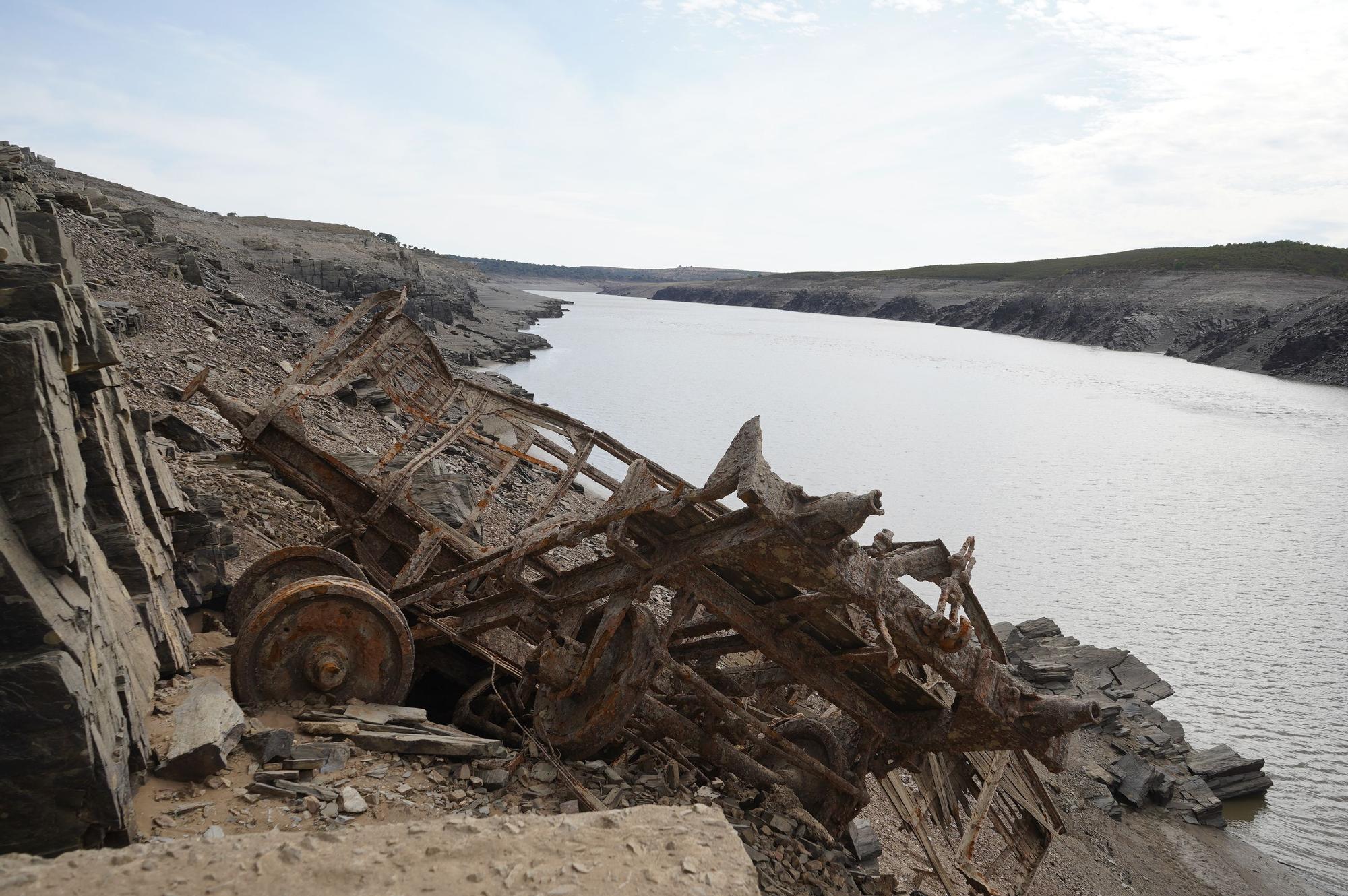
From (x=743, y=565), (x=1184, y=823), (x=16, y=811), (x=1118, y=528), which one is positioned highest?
(x=743, y=565)

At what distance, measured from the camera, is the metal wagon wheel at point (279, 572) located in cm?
673

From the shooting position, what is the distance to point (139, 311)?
1496 centimetres

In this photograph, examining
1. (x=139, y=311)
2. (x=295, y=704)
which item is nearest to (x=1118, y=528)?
(x=295, y=704)

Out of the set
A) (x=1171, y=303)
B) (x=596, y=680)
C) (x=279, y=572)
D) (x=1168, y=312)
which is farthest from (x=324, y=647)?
(x=1171, y=303)

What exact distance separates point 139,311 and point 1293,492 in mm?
28009

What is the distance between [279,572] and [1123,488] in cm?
2341

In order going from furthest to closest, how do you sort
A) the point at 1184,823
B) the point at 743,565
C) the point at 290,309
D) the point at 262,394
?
1. the point at 290,309
2. the point at 262,394
3. the point at 1184,823
4. the point at 743,565

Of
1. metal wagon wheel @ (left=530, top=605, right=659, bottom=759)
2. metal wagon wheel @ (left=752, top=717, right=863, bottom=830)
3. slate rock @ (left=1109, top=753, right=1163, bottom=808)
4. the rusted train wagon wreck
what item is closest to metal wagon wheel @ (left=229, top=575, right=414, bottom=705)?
the rusted train wagon wreck

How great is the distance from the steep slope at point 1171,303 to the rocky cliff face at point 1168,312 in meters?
0.11

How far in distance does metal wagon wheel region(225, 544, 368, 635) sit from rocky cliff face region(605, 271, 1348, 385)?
54.9 meters

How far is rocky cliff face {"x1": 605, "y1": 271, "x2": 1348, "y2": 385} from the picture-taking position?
50781 mm

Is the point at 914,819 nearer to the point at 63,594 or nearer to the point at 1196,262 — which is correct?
the point at 63,594

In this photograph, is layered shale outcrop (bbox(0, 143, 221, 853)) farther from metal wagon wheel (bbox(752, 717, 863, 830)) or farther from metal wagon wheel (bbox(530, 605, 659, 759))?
metal wagon wheel (bbox(752, 717, 863, 830))

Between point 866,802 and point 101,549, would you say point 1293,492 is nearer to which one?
point 866,802
